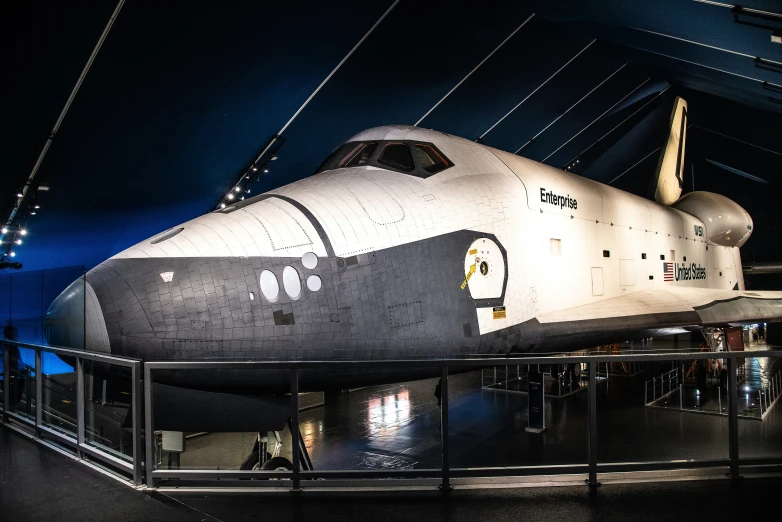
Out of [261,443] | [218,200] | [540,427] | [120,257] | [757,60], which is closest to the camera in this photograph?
[120,257]

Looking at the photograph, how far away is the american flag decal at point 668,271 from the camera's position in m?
8.09

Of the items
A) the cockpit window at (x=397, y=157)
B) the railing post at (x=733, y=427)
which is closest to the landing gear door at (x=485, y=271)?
the cockpit window at (x=397, y=157)

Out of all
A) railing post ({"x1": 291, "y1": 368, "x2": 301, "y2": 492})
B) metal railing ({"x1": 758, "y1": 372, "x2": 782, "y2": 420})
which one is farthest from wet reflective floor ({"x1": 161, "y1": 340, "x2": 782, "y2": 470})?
railing post ({"x1": 291, "y1": 368, "x2": 301, "y2": 492})

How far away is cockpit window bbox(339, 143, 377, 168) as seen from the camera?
4.60 m

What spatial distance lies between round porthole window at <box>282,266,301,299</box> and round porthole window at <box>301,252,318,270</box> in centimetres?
8

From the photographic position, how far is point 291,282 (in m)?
3.28

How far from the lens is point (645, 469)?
10.6 feet

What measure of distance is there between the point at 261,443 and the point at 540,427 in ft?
12.8

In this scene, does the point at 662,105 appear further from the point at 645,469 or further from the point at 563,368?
the point at 645,469

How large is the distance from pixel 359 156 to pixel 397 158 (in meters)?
0.36

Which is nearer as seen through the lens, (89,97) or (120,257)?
(120,257)

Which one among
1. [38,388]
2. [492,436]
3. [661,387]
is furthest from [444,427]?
[661,387]

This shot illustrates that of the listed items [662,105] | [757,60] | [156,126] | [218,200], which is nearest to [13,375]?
[156,126]

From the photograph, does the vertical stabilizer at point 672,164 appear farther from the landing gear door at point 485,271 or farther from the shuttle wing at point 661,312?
the landing gear door at point 485,271
